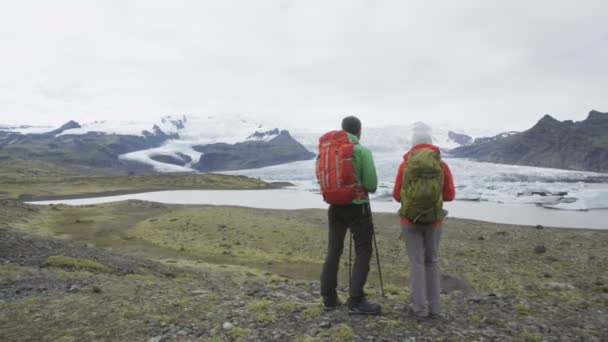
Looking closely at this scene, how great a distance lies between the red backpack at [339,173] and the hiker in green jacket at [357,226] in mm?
73

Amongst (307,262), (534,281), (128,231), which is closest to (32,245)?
(307,262)

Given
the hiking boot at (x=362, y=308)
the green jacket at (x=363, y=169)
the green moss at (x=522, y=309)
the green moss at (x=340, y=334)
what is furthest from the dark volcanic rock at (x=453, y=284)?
the green jacket at (x=363, y=169)

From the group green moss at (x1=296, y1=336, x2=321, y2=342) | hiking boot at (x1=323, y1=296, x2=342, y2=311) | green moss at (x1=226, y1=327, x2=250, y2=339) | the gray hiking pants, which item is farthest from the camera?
hiking boot at (x1=323, y1=296, x2=342, y2=311)

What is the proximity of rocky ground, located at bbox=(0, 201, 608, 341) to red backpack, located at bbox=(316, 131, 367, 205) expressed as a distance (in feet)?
6.33

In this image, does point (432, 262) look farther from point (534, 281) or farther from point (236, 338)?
point (534, 281)

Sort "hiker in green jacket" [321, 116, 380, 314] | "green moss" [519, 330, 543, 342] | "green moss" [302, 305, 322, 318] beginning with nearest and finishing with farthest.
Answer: "green moss" [519, 330, 543, 342] → "hiker in green jacket" [321, 116, 380, 314] → "green moss" [302, 305, 322, 318]

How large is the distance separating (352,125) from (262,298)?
4075mm

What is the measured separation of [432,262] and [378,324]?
1.27m

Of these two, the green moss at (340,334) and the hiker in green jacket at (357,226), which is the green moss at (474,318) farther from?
the green moss at (340,334)


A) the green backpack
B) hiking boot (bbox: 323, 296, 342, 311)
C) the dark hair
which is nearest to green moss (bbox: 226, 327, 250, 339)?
hiking boot (bbox: 323, 296, 342, 311)

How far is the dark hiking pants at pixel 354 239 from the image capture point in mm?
6422

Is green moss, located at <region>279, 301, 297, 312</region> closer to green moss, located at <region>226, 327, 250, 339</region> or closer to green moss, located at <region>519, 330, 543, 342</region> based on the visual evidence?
green moss, located at <region>226, 327, 250, 339</region>

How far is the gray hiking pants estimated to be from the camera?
252 inches

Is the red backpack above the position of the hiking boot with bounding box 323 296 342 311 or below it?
above
